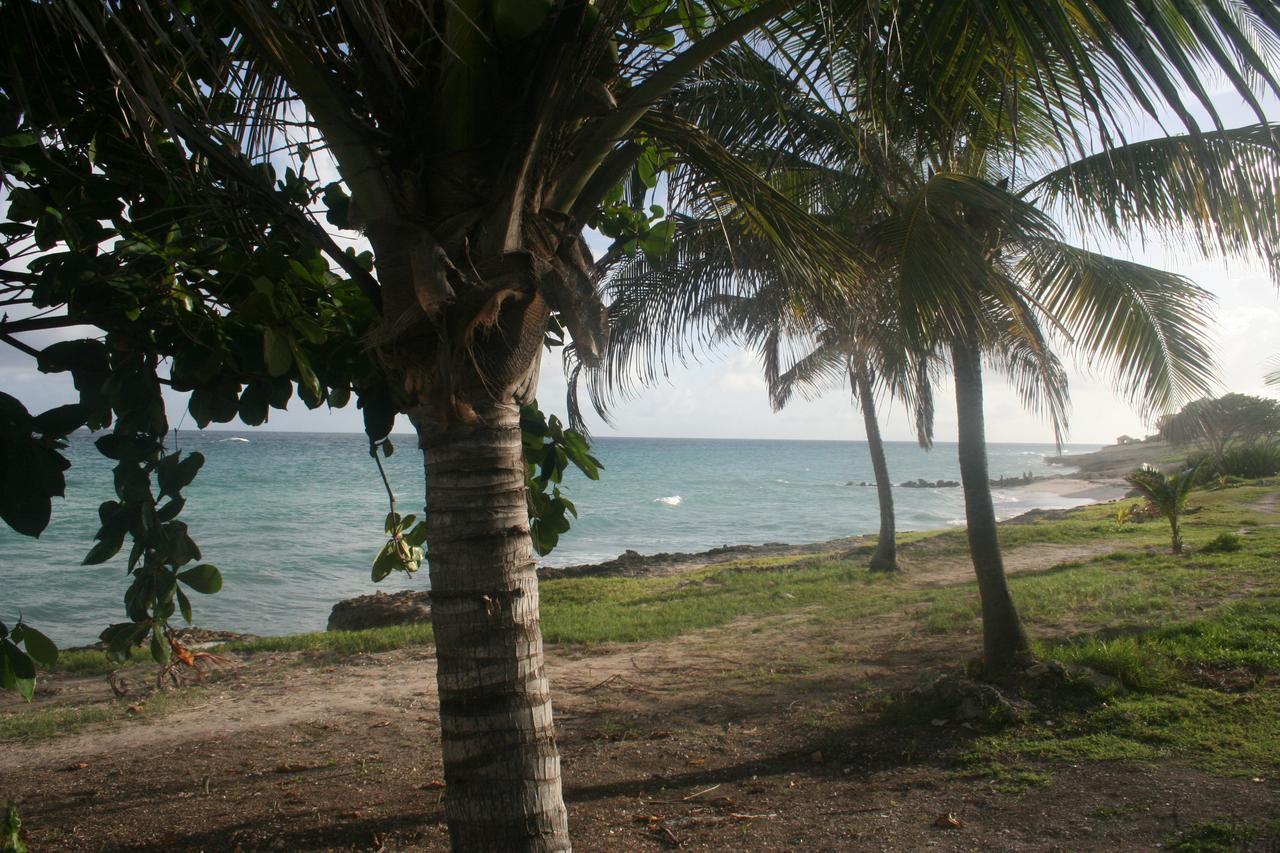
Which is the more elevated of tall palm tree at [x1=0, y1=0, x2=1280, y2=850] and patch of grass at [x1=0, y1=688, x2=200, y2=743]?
tall palm tree at [x1=0, y1=0, x2=1280, y2=850]

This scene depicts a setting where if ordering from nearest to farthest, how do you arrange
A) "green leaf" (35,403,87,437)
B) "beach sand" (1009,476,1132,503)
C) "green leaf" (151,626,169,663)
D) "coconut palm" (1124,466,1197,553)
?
1. "green leaf" (35,403,87,437)
2. "green leaf" (151,626,169,663)
3. "coconut palm" (1124,466,1197,553)
4. "beach sand" (1009,476,1132,503)

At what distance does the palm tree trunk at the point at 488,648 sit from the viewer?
83.4 inches

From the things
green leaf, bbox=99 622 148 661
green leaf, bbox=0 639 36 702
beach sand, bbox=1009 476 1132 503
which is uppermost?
green leaf, bbox=0 639 36 702

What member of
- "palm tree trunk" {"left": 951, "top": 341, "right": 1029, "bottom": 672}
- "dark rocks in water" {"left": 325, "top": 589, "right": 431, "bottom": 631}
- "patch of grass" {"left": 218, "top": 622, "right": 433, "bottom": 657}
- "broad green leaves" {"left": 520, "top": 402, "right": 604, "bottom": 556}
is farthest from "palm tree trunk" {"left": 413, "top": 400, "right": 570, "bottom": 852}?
"dark rocks in water" {"left": 325, "top": 589, "right": 431, "bottom": 631}

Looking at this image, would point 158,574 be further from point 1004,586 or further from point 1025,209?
point 1004,586

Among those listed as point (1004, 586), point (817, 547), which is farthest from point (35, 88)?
point (817, 547)

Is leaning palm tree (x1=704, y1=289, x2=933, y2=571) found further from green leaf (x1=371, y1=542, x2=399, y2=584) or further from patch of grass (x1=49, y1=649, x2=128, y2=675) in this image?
patch of grass (x1=49, y1=649, x2=128, y2=675)

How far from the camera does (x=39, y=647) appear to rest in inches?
105

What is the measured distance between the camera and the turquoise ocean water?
571 inches

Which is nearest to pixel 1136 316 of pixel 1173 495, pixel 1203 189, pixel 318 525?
pixel 1203 189

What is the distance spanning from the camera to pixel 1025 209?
150 inches

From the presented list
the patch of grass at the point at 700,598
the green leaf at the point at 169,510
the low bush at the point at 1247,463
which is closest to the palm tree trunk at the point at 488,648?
the green leaf at the point at 169,510

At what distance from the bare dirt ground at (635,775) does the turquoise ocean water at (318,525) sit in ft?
8.40

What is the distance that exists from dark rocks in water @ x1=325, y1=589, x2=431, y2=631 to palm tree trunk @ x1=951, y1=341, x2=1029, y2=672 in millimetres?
6813
